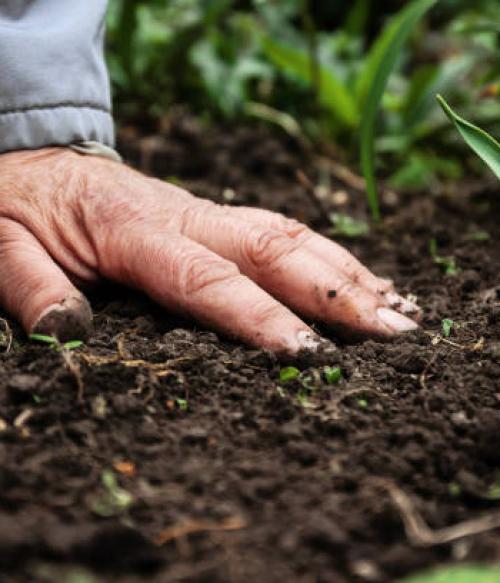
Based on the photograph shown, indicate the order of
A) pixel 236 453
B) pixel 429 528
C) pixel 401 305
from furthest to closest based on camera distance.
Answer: pixel 401 305 → pixel 236 453 → pixel 429 528

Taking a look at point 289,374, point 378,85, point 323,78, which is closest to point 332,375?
point 289,374

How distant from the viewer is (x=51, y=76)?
1.72 meters

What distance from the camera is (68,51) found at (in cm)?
175

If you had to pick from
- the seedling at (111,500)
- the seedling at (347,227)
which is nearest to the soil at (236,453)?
the seedling at (111,500)

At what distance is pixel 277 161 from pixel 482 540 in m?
1.89

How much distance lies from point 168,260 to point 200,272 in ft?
0.22

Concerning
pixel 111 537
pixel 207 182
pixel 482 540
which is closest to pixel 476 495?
pixel 482 540

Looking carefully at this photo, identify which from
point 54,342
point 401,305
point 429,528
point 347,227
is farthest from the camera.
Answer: point 347,227

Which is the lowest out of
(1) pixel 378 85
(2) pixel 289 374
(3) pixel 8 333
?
(3) pixel 8 333

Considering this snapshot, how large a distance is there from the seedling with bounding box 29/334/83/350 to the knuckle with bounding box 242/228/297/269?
0.37 m

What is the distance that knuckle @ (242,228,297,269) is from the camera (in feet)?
5.03

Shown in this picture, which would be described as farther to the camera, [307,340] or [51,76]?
[51,76]

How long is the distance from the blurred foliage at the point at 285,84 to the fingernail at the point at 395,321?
1193 mm

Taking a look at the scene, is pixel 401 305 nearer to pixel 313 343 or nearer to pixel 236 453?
pixel 313 343
